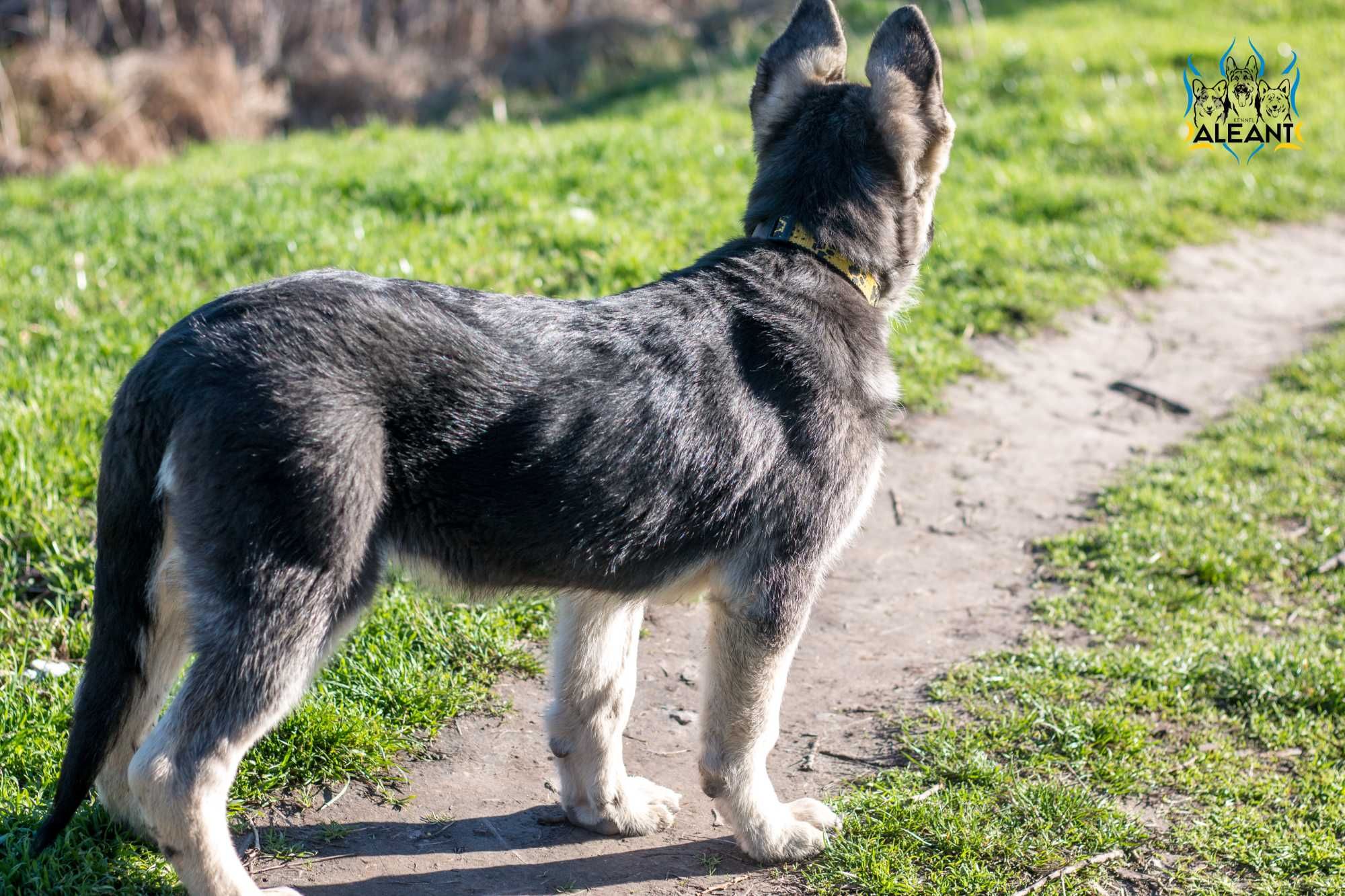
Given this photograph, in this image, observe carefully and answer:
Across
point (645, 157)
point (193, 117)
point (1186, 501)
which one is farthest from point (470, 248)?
point (193, 117)

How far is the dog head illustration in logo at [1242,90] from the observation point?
10852 mm

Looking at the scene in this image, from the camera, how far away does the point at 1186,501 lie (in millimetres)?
5805

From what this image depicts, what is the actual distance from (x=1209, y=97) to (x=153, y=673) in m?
10.4

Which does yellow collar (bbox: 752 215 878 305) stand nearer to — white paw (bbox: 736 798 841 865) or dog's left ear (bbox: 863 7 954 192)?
dog's left ear (bbox: 863 7 954 192)

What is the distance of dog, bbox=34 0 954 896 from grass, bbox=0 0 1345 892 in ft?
2.24

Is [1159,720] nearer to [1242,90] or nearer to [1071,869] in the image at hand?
[1071,869]

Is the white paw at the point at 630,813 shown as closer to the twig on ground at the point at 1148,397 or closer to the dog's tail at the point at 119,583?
the dog's tail at the point at 119,583

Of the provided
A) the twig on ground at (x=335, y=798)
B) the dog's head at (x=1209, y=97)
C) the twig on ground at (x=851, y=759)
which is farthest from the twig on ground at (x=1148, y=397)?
the twig on ground at (x=335, y=798)

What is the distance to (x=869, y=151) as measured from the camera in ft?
12.5

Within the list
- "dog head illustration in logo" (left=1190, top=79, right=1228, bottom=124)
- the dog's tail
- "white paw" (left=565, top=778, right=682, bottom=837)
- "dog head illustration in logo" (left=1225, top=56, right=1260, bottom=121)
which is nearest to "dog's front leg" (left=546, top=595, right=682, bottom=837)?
"white paw" (left=565, top=778, right=682, bottom=837)

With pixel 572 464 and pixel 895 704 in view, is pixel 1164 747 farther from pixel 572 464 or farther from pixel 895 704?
pixel 572 464

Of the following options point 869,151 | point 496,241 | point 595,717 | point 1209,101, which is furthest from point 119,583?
point 1209,101

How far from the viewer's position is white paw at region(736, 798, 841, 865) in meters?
3.60

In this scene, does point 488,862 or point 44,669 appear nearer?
point 488,862
